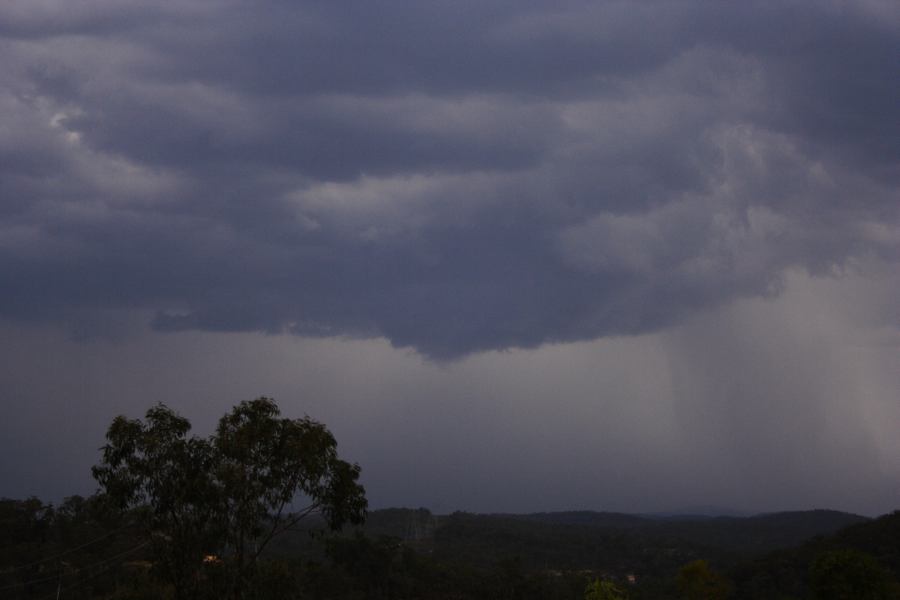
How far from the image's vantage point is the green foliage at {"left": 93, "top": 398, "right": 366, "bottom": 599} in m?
23.0

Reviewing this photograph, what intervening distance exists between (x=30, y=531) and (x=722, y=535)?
356ft

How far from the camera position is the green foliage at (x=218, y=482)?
75.4 ft

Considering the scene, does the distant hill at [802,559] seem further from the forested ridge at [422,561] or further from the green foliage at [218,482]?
the green foliage at [218,482]

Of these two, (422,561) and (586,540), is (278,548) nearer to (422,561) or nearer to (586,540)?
(422,561)

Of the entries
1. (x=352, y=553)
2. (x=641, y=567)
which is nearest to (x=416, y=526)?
(x=641, y=567)

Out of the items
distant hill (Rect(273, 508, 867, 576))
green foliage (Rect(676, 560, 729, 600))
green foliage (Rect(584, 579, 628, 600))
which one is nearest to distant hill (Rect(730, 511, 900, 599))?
green foliage (Rect(676, 560, 729, 600))

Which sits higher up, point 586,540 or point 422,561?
point 422,561

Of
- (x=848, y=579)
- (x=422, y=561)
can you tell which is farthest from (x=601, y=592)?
(x=422, y=561)

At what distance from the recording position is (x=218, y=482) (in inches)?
912

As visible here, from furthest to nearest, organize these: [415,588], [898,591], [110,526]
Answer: [415,588]
[110,526]
[898,591]

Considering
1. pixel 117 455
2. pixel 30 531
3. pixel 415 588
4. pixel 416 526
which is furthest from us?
pixel 416 526

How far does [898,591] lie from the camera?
3525 cm

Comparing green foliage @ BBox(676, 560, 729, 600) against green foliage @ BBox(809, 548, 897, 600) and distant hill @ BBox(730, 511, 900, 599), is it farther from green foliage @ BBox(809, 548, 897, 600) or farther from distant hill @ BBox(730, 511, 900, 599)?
distant hill @ BBox(730, 511, 900, 599)

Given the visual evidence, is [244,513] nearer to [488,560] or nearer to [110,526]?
[110,526]
